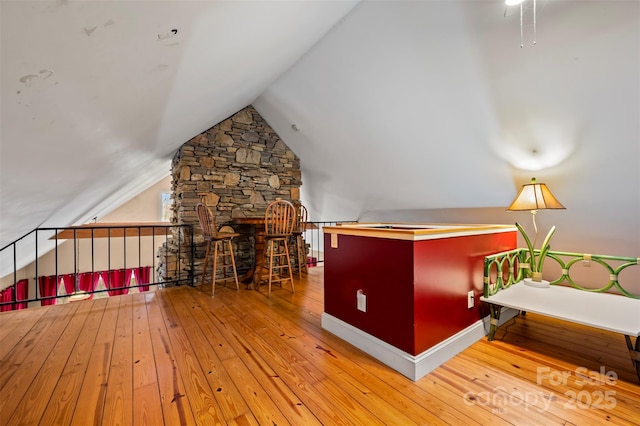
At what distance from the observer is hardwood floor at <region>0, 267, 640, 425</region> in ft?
4.23

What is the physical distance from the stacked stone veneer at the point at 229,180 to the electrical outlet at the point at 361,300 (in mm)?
2660

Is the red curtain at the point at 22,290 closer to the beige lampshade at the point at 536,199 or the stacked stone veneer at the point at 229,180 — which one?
the stacked stone veneer at the point at 229,180

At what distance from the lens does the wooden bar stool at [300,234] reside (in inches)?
151

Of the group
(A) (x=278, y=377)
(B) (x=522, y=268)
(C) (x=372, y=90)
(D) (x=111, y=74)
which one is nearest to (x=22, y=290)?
(D) (x=111, y=74)

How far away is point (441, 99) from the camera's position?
261cm

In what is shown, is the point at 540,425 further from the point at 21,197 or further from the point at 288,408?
the point at 21,197

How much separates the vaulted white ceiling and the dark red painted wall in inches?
44.6

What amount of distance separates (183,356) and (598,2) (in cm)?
339

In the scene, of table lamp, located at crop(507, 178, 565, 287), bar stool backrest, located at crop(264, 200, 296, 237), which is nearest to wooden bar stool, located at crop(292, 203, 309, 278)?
bar stool backrest, located at crop(264, 200, 296, 237)

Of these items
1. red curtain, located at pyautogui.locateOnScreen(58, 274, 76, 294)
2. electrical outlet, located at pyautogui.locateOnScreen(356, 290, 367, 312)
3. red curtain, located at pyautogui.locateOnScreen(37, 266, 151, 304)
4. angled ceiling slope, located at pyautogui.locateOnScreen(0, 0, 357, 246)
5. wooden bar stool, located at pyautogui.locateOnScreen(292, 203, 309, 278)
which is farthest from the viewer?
red curtain, located at pyautogui.locateOnScreen(58, 274, 76, 294)

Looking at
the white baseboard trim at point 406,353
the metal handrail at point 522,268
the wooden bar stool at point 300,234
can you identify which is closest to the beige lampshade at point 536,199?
the metal handrail at point 522,268

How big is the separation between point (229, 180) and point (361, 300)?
3.11 meters

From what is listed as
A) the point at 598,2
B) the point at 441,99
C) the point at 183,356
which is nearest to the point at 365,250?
the point at 183,356

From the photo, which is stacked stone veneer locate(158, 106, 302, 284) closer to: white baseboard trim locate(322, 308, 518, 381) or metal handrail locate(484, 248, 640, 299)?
white baseboard trim locate(322, 308, 518, 381)
